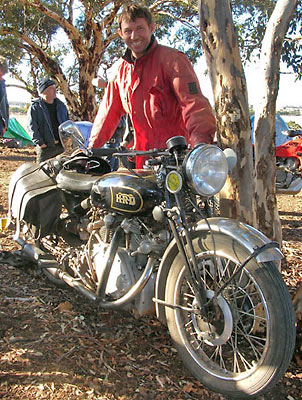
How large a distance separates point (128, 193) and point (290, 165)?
5.87 meters

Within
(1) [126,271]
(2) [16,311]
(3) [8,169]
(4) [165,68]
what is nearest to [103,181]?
(1) [126,271]

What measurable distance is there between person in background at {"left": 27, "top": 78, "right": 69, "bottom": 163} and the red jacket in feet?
11.7

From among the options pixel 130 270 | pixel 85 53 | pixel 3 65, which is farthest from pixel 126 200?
pixel 85 53

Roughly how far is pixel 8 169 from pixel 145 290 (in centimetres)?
979

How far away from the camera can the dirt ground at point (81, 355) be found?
2.32 meters

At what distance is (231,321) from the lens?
218 centimetres

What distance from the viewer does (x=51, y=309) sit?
10.5 ft

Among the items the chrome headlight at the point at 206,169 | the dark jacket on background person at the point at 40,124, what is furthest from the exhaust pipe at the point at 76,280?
the dark jacket on background person at the point at 40,124

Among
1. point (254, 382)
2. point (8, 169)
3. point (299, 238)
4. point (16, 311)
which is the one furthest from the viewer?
point (8, 169)

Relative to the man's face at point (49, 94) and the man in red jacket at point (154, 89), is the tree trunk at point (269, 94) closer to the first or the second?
the man in red jacket at point (154, 89)

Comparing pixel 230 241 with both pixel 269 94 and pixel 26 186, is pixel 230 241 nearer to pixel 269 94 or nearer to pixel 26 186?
pixel 269 94

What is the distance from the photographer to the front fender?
2.05m

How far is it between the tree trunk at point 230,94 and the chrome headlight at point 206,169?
85 centimetres

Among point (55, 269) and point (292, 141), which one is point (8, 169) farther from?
point (55, 269)
